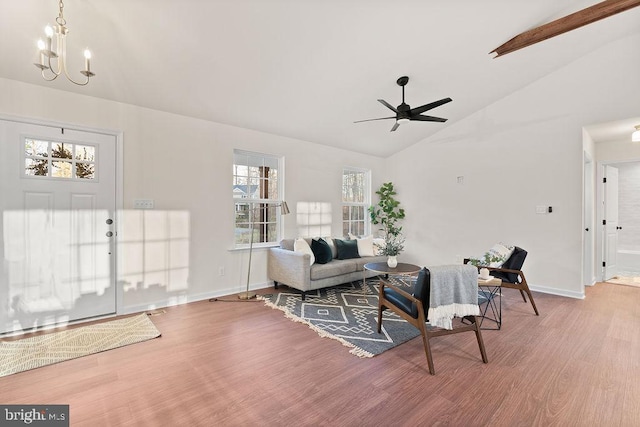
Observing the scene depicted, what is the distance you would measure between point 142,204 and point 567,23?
18.0 feet

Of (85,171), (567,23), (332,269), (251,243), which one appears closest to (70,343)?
(85,171)

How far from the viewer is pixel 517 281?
12.1 ft

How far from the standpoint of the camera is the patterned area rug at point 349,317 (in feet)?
9.14

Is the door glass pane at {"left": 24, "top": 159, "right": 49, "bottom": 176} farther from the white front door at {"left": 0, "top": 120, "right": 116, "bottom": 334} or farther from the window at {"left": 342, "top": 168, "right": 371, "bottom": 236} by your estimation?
the window at {"left": 342, "top": 168, "right": 371, "bottom": 236}

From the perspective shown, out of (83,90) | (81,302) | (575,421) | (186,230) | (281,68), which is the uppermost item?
(281,68)

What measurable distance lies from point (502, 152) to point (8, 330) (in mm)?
6981

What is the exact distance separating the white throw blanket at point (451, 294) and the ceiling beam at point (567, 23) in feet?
10.1

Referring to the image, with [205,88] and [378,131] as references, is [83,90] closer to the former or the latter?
[205,88]

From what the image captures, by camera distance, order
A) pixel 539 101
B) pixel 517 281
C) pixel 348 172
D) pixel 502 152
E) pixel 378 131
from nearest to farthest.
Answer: pixel 517 281
pixel 539 101
pixel 502 152
pixel 378 131
pixel 348 172

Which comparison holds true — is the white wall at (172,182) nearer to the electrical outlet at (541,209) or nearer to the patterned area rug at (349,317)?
the patterned area rug at (349,317)

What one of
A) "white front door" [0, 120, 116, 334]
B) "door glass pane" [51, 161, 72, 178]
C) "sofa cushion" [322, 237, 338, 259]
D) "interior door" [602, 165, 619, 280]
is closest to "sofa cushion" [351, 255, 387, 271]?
"sofa cushion" [322, 237, 338, 259]

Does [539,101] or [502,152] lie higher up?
[539,101]

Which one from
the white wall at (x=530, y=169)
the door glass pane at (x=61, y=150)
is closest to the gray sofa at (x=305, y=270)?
the white wall at (x=530, y=169)

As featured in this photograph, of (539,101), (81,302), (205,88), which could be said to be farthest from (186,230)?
(539,101)
